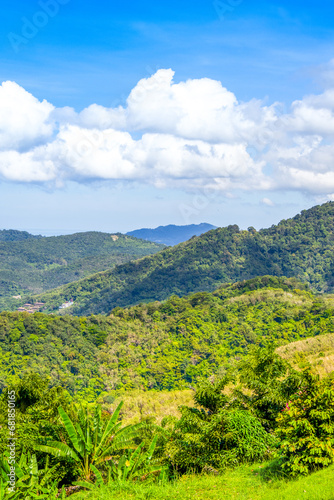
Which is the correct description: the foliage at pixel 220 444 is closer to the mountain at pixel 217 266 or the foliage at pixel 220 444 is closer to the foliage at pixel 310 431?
the foliage at pixel 310 431

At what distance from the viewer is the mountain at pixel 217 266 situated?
466ft

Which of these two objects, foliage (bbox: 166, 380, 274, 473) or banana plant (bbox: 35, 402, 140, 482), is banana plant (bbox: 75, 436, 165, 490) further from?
foliage (bbox: 166, 380, 274, 473)

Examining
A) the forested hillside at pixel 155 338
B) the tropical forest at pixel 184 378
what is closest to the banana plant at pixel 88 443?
the tropical forest at pixel 184 378

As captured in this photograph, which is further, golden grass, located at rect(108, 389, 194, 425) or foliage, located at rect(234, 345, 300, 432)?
golden grass, located at rect(108, 389, 194, 425)

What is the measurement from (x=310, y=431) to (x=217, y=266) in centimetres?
14022

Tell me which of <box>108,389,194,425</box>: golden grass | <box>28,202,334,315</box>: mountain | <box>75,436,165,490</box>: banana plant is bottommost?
<box>108,389,194,425</box>: golden grass

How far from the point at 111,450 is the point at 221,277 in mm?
135653

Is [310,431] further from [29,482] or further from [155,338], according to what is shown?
[155,338]

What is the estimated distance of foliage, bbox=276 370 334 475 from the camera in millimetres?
9625

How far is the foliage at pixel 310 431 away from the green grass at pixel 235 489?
0.33 metres

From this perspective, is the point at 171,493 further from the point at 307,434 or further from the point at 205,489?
the point at 307,434

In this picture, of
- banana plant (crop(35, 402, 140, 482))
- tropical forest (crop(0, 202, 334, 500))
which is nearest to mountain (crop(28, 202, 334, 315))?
tropical forest (crop(0, 202, 334, 500))

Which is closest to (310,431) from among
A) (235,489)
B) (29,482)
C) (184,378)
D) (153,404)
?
(235,489)

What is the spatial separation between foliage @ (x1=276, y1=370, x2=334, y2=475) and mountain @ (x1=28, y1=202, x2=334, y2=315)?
127m
